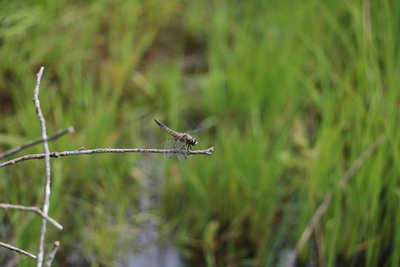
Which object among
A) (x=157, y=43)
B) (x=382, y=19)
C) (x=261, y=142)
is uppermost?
(x=157, y=43)

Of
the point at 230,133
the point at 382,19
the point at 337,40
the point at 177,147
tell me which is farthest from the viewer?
the point at 337,40

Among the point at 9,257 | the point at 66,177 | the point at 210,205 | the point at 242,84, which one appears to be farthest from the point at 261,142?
the point at 9,257

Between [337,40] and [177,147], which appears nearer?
[177,147]

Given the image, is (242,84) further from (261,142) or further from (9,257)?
(9,257)

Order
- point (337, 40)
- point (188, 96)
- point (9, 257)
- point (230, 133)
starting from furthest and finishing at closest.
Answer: point (188, 96)
point (337, 40)
point (230, 133)
point (9, 257)
